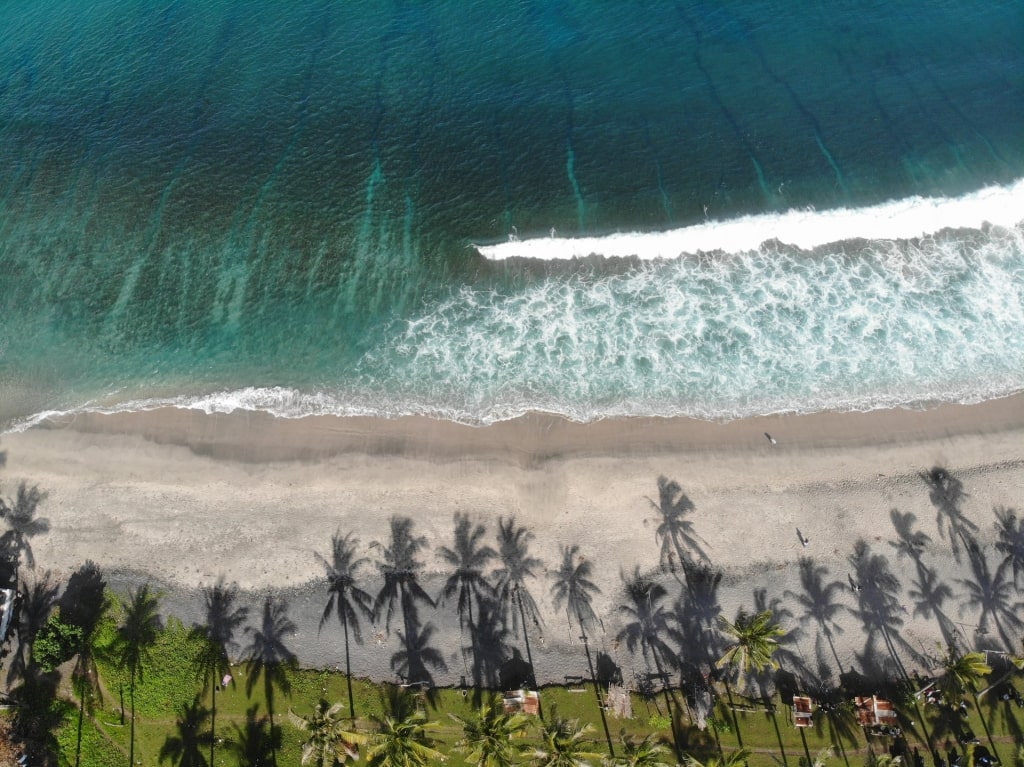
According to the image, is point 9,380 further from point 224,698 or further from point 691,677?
point 691,677

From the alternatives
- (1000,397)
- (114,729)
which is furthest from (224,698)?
(1000,397)

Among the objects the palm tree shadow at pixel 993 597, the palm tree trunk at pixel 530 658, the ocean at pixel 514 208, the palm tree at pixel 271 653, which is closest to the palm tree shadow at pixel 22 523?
the ocean at pixel 514 208

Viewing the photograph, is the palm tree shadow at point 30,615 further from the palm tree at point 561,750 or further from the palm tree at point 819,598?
the palm tree at point 819,598

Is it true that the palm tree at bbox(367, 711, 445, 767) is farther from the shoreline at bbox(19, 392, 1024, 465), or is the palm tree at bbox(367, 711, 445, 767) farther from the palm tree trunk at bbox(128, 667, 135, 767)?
the shoreline at bbox(19, 392, 1024, 465)

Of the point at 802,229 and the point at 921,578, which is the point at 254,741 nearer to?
the point at 921,578

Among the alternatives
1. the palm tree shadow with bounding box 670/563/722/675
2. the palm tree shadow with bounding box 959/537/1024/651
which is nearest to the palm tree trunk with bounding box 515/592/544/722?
the palm tree shadow with bounding box 670/563/722/675

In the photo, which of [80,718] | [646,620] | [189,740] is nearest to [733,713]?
[646,620]

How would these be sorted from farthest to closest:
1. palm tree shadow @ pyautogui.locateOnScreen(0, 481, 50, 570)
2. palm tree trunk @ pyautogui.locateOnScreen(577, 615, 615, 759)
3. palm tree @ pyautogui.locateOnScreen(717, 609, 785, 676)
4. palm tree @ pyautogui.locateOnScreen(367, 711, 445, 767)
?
palm tree shadow @ pyautogui.locateOnScreen(0, 481, 50, 570) → palm tree trunk @ pyautogui.locateOnScreen(577, 615, 615, 759) → palm tree @ pyautogui.locateOnScreen(717, 609, 785, 676) → palm tree @ pyautogui.locateOnScreen(367, 711, 445, 767)
